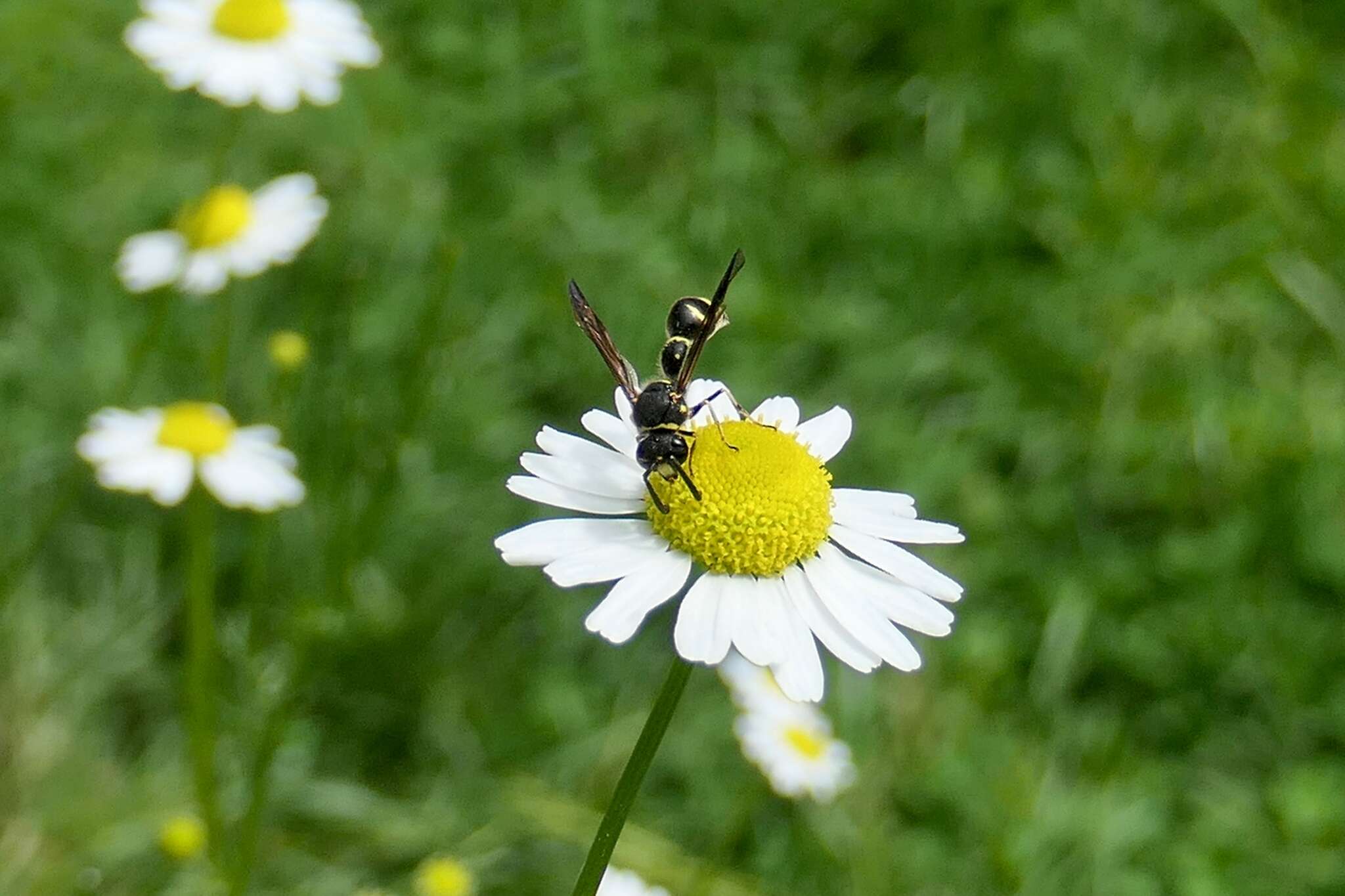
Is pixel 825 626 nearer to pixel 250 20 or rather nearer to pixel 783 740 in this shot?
pixel 783 740

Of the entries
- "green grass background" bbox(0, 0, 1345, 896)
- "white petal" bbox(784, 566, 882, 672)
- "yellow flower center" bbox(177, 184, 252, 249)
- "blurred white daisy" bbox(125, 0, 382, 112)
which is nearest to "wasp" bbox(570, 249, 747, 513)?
"white petal" bbox(784, 566, 882, 672)

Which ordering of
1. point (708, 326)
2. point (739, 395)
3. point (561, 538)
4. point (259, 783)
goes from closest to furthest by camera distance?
point (561, 538), point (708, 326), point (259, 783), point (739, 395)

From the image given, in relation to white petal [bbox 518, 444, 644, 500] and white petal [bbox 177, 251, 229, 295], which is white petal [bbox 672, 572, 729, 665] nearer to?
white petal [bbox 518, 444, 644, 500]

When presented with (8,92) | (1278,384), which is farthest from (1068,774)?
(8,92)

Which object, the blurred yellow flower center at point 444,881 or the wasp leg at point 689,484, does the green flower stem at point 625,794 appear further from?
the blurred yellow flower center at point 444,881

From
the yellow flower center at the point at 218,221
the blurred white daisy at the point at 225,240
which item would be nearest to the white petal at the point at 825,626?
the blurred white daisy at the point at 225,240

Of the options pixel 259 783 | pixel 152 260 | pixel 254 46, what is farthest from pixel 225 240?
pixel 259 783

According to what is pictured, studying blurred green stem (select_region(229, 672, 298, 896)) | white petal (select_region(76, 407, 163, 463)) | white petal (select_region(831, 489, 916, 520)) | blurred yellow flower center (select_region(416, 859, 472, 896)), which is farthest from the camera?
white petal (select_region(76, 407, 163, 463))
